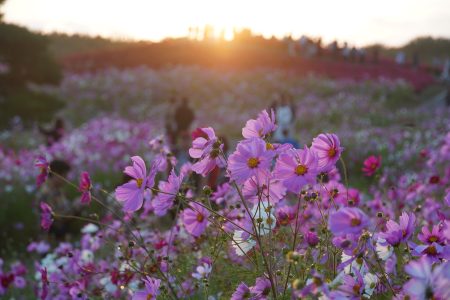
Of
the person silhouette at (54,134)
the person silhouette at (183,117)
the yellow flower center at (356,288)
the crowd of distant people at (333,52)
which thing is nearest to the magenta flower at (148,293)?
the yellow flower center at (356,288)

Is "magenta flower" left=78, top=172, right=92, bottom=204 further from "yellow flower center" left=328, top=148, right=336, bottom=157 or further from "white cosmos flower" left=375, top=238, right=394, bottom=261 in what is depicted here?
"white cosmos flower" left=375, top=238, right=394, bottom=261

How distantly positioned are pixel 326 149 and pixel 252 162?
10.8 inches

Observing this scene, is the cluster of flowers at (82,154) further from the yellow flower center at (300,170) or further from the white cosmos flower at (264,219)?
the yellow flower center at (300,170)

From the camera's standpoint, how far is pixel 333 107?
1931 cm

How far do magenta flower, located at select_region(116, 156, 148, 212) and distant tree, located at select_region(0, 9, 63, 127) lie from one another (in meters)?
13.9

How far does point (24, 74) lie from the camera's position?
15.6m

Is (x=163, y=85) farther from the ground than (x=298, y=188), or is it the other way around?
(x=298, y=188)

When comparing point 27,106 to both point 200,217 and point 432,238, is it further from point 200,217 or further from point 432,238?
point 432,238

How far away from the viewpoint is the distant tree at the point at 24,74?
14828 millimetres

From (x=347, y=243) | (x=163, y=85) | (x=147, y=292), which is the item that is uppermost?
(x=347, y=243)

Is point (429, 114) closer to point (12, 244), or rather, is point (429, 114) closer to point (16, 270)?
point (12, 244)

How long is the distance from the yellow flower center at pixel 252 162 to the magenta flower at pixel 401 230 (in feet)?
1.33

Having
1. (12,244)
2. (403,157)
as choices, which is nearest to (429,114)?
(403,157)

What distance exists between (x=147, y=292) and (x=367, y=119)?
15853 mm
